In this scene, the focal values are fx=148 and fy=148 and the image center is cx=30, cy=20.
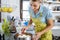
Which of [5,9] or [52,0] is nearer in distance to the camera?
[5,9]

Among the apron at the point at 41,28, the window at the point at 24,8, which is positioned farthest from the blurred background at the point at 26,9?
the apron at the point at 41,28

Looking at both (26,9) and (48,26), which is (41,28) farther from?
(26,9)

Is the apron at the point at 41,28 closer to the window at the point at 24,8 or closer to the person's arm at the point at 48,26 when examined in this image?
the person's arm at the point at 48,26

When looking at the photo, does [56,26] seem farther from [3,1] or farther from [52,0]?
[3,1]

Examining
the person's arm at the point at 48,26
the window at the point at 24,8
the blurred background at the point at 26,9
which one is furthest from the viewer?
the window at the point at 24,8

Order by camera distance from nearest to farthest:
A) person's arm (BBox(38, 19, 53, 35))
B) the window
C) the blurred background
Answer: person's arm (BBox(38, 19, 53, 35)) < the blurred background < the window

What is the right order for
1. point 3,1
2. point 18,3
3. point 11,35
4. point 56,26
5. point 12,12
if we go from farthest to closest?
point 56,26
point 18,3
point 3,1
point 12,12
point 11,35

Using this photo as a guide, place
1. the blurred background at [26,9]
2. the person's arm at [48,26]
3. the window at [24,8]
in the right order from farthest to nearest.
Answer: the window at [24,8], the blurred background at [26,9], the person's arm at [48,26]

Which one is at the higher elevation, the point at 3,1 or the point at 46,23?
the point at 3,1

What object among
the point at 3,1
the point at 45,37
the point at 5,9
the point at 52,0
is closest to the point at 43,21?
the point at 45,37

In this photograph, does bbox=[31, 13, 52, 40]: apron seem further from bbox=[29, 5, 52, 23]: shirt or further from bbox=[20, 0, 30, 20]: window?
bbox=[20, 0, 30, 20]: window

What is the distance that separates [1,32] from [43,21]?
0.38 meters

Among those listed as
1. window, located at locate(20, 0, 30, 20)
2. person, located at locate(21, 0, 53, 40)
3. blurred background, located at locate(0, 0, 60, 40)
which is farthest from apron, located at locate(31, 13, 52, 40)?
window, located at locate(20, 0, 30, 20)

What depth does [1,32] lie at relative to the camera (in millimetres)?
1303
